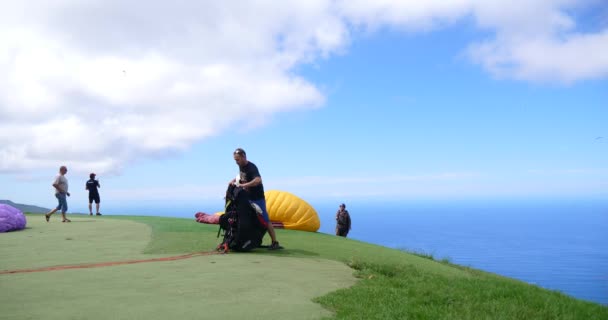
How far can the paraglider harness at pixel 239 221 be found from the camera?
949cm

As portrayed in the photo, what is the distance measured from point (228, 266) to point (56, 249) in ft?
14.4

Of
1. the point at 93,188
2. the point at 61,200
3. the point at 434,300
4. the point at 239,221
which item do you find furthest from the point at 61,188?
the point at 434,300

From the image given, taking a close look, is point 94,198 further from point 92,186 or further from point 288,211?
point 288,211

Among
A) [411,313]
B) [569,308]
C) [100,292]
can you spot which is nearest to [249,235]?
[100,292]

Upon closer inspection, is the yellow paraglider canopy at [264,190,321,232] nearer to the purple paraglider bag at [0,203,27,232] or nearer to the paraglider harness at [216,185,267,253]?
the paraglider harness at [216,185,267,253]

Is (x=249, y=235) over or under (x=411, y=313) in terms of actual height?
over

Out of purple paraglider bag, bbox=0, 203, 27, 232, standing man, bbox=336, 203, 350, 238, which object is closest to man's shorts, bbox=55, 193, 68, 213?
purple paraglider bag, bbox=0, 203, 27, 232

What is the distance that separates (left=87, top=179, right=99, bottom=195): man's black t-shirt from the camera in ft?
67.9

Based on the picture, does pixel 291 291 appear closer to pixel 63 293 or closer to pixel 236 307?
pixel 236 307

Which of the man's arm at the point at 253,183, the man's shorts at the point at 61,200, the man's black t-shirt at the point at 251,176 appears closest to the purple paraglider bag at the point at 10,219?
the man's shorts at the point at 61,200

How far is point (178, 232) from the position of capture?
1280 centimetres

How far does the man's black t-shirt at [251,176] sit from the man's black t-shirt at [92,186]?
539 inches

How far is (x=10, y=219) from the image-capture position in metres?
13.3

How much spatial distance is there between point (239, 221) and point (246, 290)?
325cm
